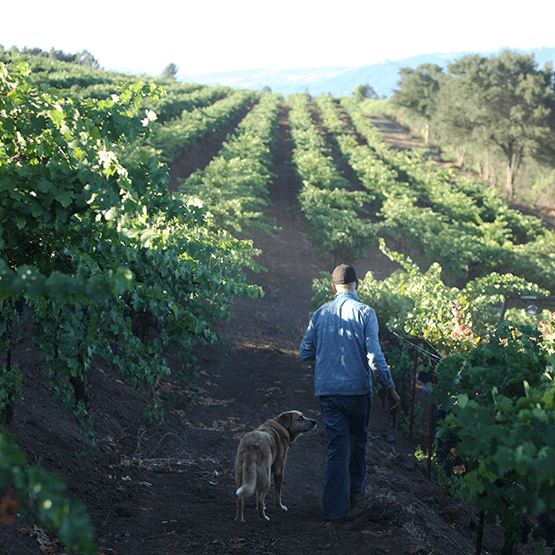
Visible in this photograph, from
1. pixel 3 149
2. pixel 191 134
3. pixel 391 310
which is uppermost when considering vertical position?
pixel 191 134

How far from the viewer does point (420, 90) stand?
54.0 metres

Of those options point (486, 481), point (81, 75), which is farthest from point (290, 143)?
point (486, 481)

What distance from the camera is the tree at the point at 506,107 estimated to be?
32562mm

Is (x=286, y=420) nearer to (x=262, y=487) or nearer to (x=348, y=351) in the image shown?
(x=262, y=487)

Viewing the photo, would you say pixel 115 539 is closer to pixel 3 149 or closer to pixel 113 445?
pixel 113 445

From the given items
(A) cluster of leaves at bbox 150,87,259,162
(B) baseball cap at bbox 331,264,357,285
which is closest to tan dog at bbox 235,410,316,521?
(B) baseball cap at bbox 331,264,357,285

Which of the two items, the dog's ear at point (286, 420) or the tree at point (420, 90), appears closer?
the dog's ear at point (286, 420)

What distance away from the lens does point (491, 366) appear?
326 centimetres

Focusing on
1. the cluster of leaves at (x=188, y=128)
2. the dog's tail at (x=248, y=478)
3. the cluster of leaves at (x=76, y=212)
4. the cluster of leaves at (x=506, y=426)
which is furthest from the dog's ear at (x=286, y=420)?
the cluster of leaves at (x=188, y=128)

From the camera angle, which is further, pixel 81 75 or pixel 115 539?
pixel 81 75

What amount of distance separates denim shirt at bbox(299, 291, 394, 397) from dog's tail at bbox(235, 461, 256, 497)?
2.59 feet

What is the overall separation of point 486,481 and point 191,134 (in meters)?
26.9

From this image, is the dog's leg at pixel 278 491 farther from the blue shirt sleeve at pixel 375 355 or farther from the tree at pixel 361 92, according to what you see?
the tree at pixel 361 92

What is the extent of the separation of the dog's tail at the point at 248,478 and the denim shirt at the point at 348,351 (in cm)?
79
